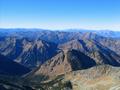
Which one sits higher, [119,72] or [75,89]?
[119,72]

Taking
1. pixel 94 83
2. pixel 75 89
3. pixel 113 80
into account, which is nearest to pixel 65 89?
pixel 75 89

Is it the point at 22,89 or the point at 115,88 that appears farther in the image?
the point at 22,89

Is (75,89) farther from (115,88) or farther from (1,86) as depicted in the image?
(1,86)

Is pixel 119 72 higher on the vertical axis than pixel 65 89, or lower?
higher

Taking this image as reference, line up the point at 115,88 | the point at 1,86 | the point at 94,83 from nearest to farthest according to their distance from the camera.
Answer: the point at 115,88, the point at 1,86, the point at 94,83

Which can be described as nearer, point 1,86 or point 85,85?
point 1,86

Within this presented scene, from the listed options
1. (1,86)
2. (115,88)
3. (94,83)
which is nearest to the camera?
(115,88)

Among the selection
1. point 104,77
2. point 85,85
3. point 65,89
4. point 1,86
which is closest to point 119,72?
point 104,77

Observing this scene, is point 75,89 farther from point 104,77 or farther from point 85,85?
point 104,77

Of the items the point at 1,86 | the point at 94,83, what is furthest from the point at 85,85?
the point at 1,86
